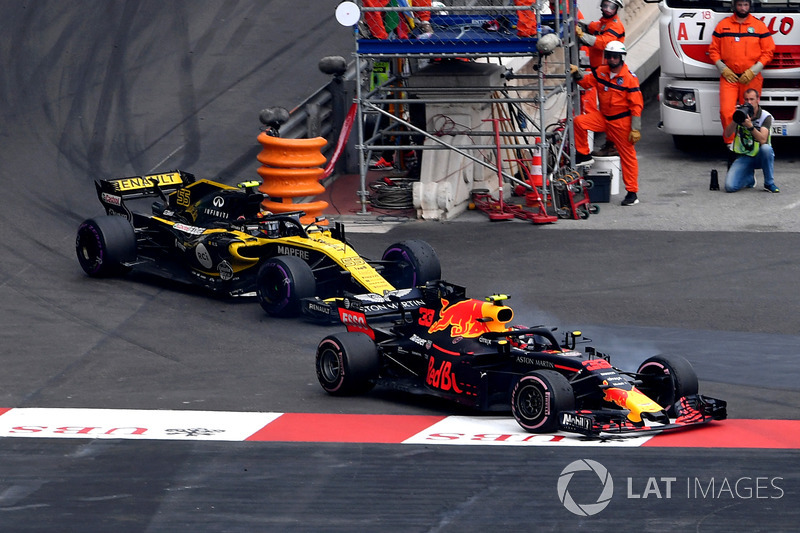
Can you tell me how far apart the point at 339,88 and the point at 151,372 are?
975cm

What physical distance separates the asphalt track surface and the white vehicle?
0.89 metres

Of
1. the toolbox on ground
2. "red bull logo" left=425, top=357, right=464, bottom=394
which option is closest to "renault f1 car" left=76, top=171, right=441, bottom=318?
"red bull logo" left=425, top=357, right=464, bottom=394

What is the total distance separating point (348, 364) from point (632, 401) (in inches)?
94.6

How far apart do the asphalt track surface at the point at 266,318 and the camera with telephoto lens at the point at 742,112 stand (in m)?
1.12

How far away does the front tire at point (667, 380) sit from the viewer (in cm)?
1020

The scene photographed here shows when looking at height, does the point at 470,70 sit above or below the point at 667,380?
above

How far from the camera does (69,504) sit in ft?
28.6

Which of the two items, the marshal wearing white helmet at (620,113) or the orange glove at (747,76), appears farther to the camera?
the orange glove at (747,76)

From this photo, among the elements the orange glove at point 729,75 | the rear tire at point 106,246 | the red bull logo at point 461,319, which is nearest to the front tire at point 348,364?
the red bull logo at point 461,319

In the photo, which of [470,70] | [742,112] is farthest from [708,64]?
[470,70]

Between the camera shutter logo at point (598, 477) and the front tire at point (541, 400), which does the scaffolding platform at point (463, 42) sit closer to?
the front tire at point (541, 400)

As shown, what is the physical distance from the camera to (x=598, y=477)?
29.2ft

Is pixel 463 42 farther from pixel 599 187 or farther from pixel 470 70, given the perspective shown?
pixel 599 187

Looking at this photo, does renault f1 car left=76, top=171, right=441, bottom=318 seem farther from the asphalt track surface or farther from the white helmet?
the white helmet
